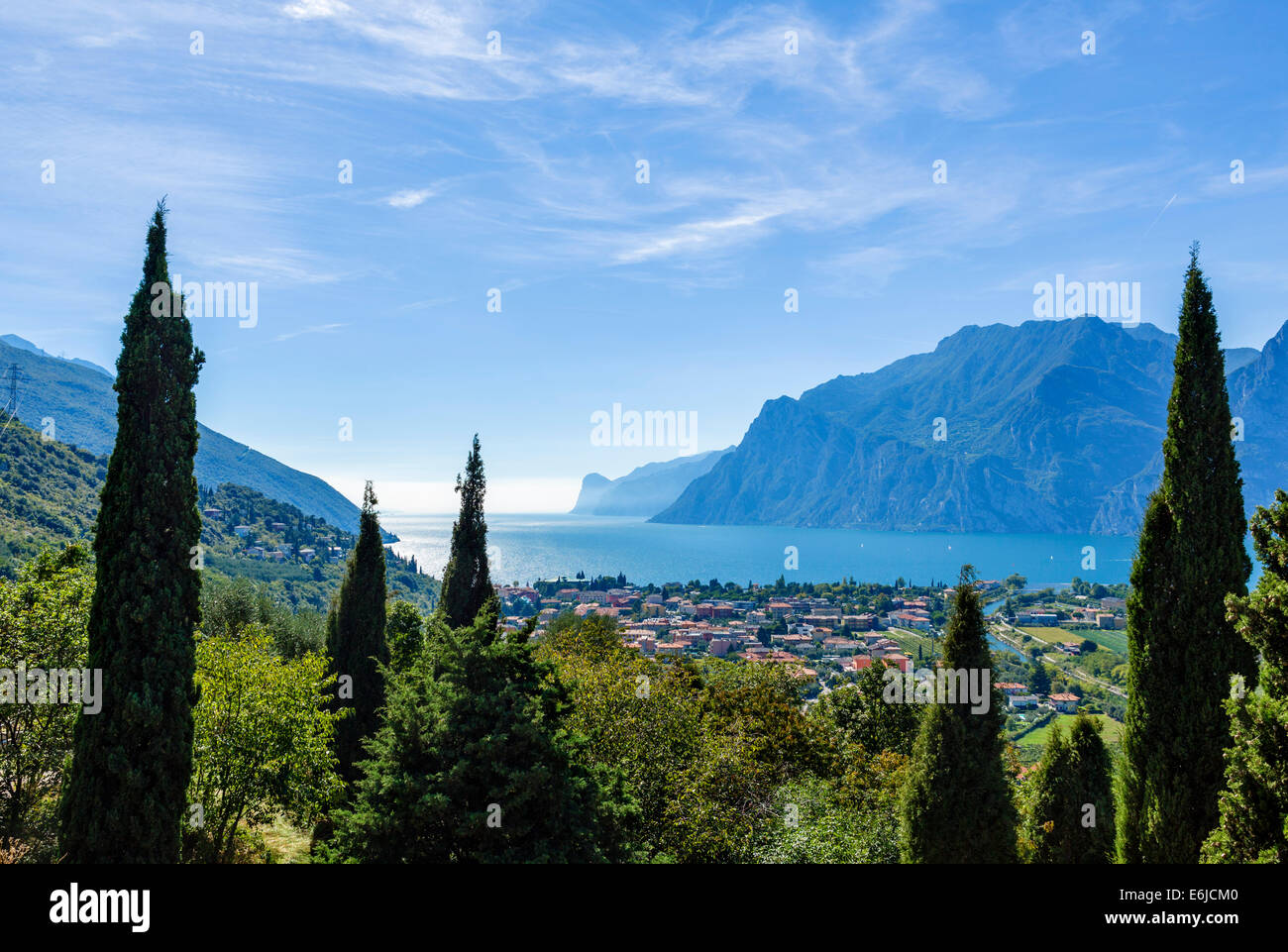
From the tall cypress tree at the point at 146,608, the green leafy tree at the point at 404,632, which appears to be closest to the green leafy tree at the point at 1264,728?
the tall cypress tree at the point at 146,608

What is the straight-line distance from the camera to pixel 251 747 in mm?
12055

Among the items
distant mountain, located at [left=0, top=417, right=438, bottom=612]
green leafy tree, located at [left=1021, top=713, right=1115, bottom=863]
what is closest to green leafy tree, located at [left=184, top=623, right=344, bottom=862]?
green leafy tree, located at [left=1021, top=713, right=1115, bottom=863]

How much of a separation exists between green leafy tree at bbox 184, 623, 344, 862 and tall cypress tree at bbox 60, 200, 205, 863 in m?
1.85

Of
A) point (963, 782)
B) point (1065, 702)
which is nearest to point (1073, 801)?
point (963, 782)

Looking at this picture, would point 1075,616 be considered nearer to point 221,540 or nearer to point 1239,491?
point 1239,491

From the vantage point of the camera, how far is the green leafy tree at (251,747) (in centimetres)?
1194

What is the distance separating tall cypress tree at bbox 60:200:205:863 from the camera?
943 cm

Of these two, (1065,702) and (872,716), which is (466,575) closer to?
(872,716)

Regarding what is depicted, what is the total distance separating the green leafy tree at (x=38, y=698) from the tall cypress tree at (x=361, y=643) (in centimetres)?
662

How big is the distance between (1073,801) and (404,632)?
926 inches

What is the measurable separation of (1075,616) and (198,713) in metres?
95.2
